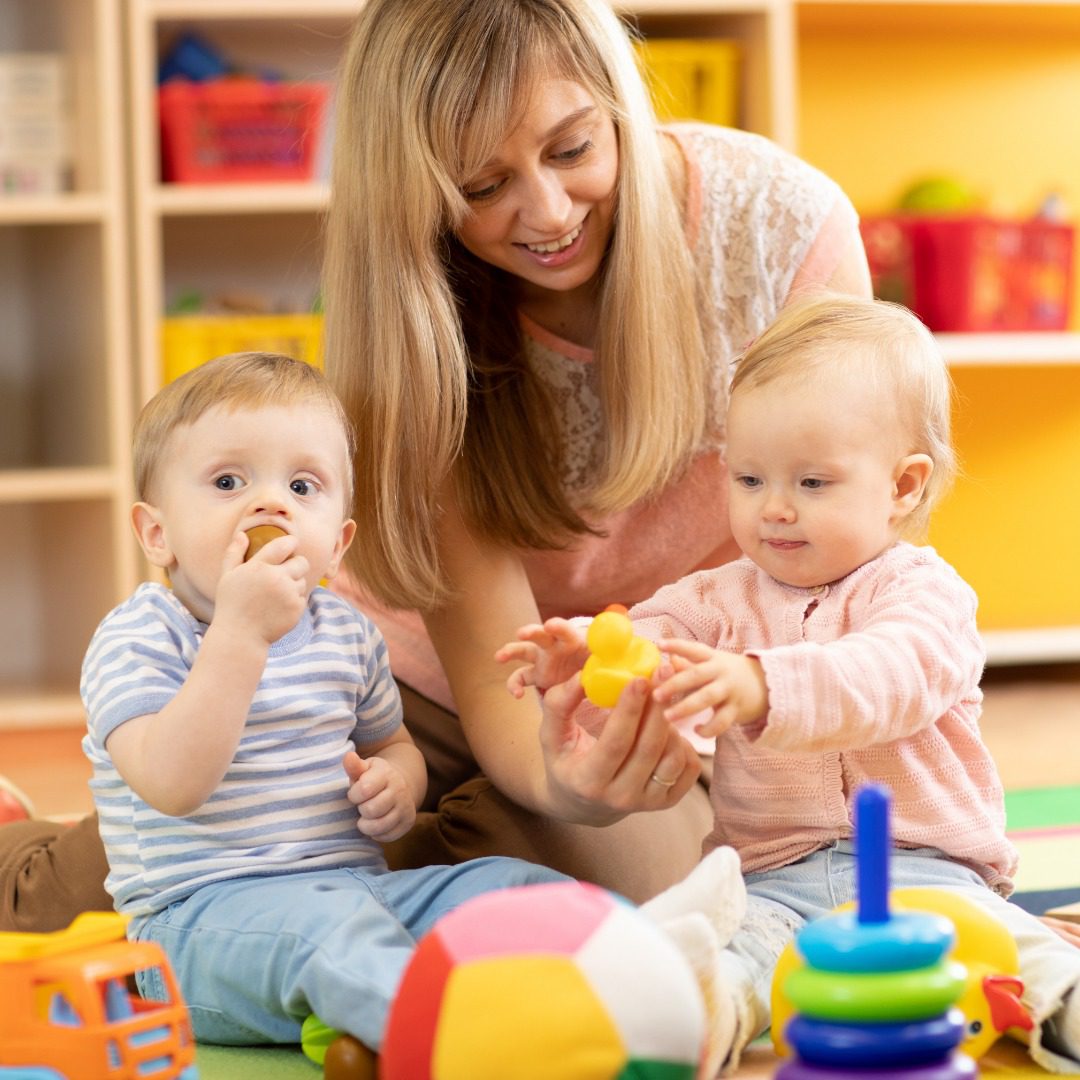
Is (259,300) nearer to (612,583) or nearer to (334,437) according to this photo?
(612,583)

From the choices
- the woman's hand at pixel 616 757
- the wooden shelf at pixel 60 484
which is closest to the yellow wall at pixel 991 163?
the wooden shelf at pixel 60 484

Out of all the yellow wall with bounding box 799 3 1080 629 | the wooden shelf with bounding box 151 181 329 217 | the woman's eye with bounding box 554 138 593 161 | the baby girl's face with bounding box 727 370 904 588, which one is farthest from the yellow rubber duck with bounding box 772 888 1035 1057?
the yellow wall with bounding box 799 3 1080 629

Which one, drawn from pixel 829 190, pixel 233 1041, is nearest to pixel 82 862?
pixel 233 1041

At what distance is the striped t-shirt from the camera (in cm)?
104

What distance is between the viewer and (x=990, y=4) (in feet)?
8.03

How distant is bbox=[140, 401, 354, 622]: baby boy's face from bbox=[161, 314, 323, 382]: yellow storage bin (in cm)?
116

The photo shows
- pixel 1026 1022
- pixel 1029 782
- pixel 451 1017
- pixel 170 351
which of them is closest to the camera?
pixel 451 1017

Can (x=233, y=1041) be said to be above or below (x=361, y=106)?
below

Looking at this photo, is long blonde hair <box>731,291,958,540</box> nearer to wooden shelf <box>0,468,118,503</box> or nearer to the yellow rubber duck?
the yellow rubber duck

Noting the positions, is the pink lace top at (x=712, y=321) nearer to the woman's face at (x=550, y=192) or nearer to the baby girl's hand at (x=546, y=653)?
the woman's face at (x=550, y=192)

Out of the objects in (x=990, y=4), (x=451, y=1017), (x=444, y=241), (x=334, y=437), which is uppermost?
(x=990, y=4)

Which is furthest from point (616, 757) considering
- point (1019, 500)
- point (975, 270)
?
point (1019, 500)

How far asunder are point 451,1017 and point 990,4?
2.12 metres

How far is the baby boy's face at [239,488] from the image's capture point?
105cm
